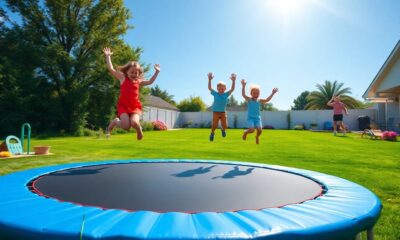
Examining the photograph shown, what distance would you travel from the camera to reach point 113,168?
9.66ft

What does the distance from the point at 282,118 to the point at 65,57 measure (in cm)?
1367

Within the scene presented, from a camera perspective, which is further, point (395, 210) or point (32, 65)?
point (32, 65)

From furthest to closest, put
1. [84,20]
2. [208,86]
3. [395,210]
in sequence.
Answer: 1. [84,20]
2. [208,86]
3. [395,210]

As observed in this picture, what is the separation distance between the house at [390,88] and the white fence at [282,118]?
2.86 metres

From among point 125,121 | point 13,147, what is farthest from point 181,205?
point 13,147

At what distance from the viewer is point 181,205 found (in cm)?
157

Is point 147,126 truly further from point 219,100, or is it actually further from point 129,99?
point 129,99

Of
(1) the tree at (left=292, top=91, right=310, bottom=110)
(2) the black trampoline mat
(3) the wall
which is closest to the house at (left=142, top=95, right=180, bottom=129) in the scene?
(3) the wall

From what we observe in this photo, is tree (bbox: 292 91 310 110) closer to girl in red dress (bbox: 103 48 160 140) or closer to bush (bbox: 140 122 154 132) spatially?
bush (bbox: 140 122 154 132)

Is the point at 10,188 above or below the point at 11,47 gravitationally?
below

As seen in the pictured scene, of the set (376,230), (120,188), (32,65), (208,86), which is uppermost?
(32,65)

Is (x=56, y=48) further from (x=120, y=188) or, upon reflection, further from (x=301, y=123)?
(x=301, y=123)

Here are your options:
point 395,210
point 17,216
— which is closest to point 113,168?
point 17,216

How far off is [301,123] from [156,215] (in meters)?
19.3
